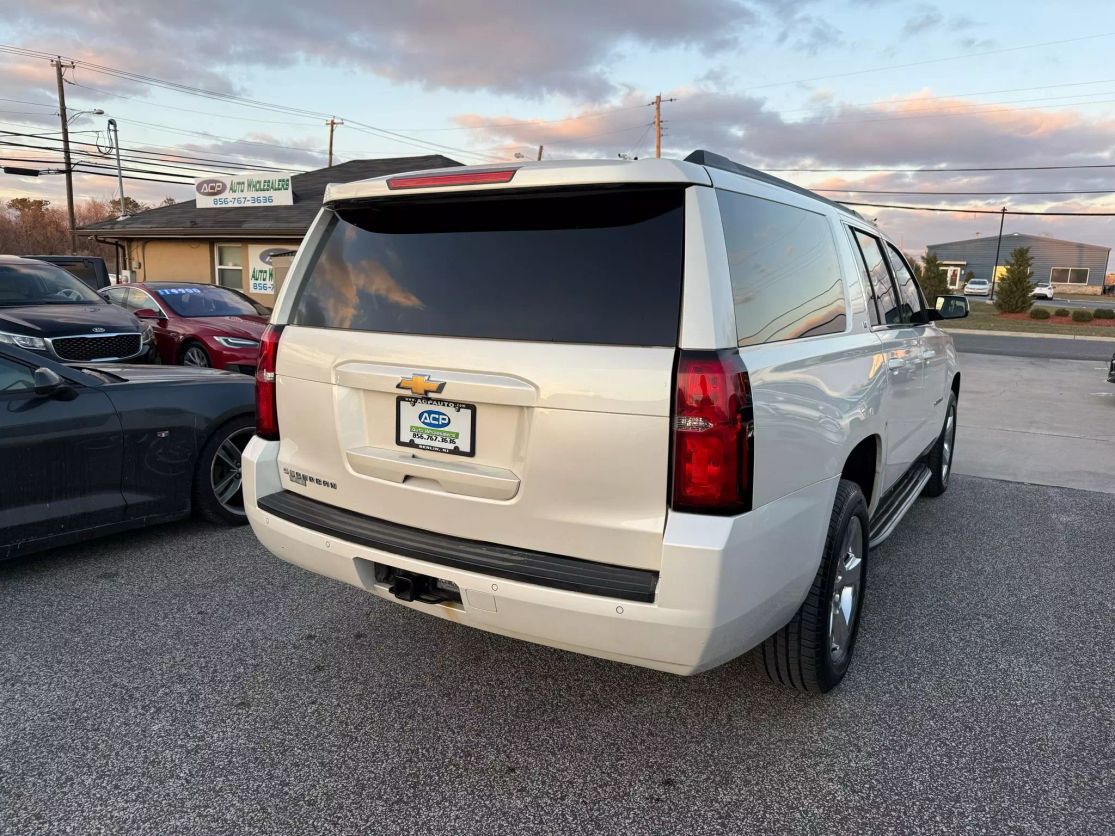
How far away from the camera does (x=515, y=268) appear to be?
2.62 m

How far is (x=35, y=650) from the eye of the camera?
3.42 meters

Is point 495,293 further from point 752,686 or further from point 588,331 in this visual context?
point 752,686

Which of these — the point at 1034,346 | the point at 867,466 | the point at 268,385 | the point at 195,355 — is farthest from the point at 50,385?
the point at 1034,346

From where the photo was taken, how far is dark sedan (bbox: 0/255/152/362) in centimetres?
879

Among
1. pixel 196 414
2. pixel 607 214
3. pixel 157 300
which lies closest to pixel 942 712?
pixel 607 214

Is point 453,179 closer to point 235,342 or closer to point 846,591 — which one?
point 846,591

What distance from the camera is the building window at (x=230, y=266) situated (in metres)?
22.4

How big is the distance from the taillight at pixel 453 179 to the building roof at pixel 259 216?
1813cm

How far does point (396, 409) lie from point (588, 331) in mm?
752

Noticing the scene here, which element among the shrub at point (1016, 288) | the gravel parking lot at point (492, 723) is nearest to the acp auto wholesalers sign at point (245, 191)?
the gravel parking lot at point (492, 723)

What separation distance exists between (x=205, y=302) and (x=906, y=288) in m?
10.2

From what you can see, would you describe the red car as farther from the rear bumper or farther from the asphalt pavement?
the asphalt pavement

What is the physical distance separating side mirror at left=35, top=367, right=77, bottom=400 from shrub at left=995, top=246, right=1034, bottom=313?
3877 centimetres

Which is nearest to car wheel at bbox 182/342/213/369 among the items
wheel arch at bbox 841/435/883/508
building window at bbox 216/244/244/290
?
wheel arch at bbox 841/435/883/508
